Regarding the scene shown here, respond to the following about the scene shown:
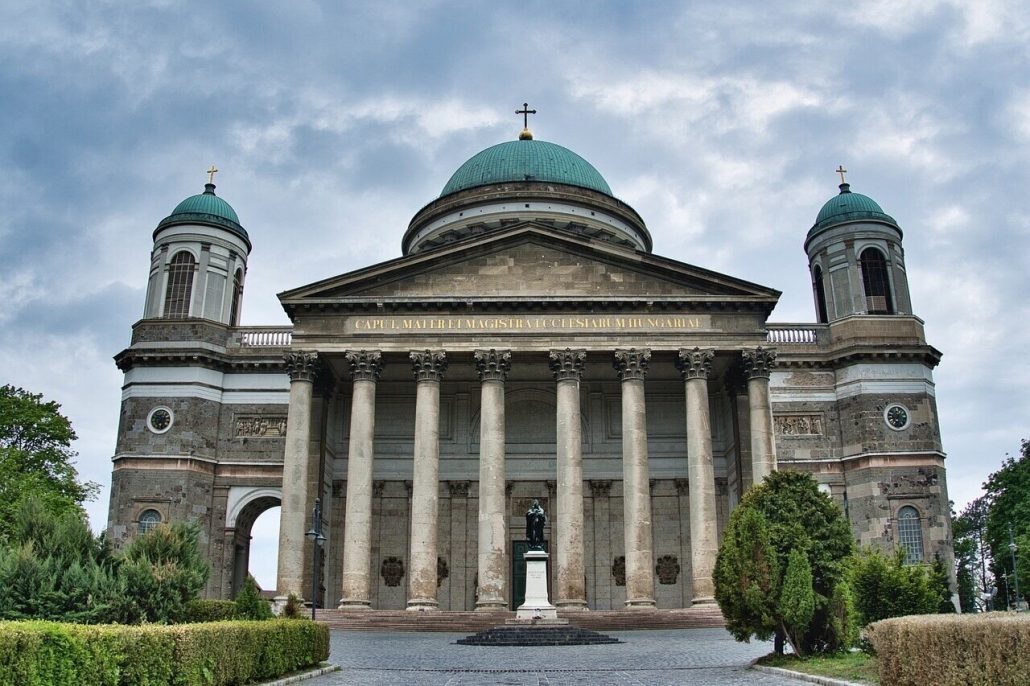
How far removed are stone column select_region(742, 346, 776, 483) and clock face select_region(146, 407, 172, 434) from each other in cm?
2457

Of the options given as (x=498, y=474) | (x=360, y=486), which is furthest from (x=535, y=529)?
(x=360, y=486)

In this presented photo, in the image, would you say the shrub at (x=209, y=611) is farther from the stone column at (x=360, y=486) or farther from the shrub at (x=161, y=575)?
the stone column at (x=360, y=486)

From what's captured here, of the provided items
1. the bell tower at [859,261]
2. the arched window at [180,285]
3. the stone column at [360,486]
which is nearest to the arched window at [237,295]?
the arched window at [180,285]

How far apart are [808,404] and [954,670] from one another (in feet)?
105

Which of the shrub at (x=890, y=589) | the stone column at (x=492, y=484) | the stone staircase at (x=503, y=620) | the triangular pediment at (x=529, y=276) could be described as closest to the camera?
the shrub at (x=890, y=589)

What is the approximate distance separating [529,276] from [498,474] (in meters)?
7.85

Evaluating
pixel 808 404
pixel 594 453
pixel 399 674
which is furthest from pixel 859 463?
pixel 399 674

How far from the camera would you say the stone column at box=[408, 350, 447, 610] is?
3253 cm

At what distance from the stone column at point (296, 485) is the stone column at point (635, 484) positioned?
11.6 m

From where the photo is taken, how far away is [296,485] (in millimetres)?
33938

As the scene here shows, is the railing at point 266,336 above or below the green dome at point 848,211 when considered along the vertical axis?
below

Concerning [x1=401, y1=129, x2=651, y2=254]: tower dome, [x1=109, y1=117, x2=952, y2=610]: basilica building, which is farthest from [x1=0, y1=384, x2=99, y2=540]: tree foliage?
[x1=401, y1=129, x2=651, y2=254]: tower dome

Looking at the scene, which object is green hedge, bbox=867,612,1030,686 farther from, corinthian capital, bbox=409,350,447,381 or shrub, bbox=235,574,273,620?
corinthian capital, bbox=409,350,447,381

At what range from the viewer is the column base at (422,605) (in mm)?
31828
